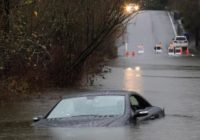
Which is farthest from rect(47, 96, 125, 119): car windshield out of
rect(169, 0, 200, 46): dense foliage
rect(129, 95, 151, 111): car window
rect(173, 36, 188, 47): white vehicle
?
rect(169, 0, 200, 46): dense foliage

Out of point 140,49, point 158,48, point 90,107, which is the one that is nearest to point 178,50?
point 158,48

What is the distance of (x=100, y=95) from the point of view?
14742 mm

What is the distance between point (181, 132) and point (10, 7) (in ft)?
46.5

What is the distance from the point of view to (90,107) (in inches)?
571

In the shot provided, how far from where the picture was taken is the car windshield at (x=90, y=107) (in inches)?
565

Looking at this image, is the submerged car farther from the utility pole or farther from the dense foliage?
the dense foliage

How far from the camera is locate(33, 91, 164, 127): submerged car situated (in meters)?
13.9

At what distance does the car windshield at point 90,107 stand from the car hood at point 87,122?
258 mm

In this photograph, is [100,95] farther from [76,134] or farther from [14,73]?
[14,73]

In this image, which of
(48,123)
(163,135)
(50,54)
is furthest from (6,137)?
(50,54)

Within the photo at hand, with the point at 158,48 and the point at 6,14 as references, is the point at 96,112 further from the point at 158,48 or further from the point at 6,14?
the point at 158,48

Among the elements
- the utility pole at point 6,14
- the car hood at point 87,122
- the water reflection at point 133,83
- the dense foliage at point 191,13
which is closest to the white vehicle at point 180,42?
the dense foliage at point 191,13

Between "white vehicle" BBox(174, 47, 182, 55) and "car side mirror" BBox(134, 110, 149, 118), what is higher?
"car side mirror" BBox(134, 110, 149, 118)

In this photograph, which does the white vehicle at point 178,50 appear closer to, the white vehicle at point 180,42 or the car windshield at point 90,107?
the white vehicle at point 180,42
